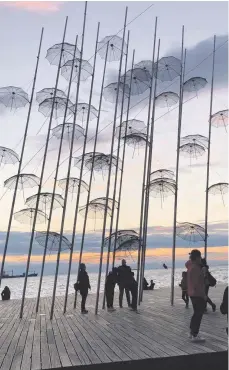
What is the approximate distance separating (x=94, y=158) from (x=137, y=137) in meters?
2.14

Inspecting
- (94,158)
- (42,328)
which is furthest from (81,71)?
(42,328)

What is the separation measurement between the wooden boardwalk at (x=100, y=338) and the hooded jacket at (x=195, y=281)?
1.15 meters

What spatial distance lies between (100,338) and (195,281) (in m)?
2.94

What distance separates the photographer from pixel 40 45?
18.0 meters

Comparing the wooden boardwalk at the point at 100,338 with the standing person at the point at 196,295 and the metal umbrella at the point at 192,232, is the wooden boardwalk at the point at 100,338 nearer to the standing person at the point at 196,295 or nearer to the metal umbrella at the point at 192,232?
the standing person at the point at 196,295

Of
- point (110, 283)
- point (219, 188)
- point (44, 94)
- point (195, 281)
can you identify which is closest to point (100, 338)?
point (195, 281)

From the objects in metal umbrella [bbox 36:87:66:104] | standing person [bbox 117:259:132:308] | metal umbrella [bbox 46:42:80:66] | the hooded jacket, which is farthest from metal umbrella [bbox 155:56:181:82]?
the hooded jacket

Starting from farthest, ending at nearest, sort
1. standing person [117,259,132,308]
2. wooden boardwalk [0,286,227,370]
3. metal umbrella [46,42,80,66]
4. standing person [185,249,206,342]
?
metal umbrella [46,42,80,66]
standing person [117,259,132,308]
standing person [185,249,206,342]
wooden boardwalk [0,286,227,370]

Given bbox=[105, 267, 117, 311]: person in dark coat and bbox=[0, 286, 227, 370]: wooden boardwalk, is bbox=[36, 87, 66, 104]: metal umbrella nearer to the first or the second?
bbox=[105, 267, 117, 311]: person in dark coat

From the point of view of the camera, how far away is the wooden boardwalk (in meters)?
7.94

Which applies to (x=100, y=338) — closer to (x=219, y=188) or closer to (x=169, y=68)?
(x=219, y=188)

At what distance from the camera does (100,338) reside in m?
10.0

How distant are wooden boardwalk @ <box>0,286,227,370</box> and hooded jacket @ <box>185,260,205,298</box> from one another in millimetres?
1146

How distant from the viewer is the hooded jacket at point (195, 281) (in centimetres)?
927
